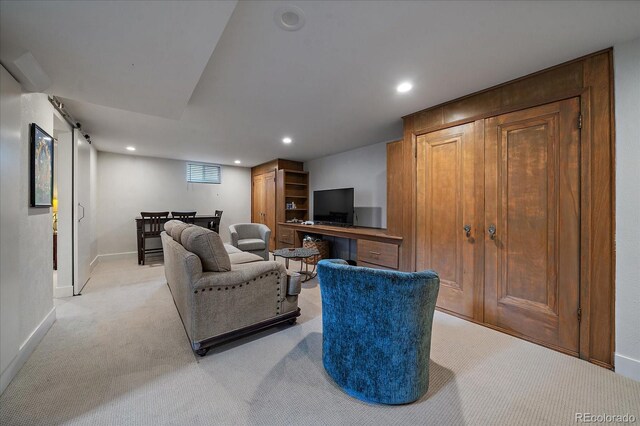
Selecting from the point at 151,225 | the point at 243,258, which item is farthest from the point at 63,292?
the point at 243,258

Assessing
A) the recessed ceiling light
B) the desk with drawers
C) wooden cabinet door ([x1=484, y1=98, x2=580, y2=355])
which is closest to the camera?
wooden cabinet door ([x1=484, y1=98, x2=580, y2=355])

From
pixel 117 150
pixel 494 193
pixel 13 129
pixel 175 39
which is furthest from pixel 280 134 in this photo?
pixel 117 150

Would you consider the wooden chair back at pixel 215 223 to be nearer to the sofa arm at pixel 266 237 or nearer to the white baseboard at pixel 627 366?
the sofa arm at pixel 266 237

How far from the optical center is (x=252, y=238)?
4.98 metres

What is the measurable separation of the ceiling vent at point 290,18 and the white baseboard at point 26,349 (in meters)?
2.72

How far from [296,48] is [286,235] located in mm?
4136

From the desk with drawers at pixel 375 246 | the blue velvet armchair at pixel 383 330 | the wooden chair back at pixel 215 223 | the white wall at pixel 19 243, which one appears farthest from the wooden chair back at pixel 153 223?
the blue velvet armchair at pixel 383 330

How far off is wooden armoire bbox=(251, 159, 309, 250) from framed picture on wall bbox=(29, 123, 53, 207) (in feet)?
12.1

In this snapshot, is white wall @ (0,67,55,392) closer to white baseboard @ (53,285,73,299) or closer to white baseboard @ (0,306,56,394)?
white baseboard @ (0,306,56,394)

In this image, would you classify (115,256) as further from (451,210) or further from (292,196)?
(451,210)

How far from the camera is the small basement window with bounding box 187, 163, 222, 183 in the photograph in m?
6.18

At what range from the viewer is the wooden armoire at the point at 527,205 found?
1780 millimetres

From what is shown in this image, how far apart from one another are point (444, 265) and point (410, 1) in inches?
91.2

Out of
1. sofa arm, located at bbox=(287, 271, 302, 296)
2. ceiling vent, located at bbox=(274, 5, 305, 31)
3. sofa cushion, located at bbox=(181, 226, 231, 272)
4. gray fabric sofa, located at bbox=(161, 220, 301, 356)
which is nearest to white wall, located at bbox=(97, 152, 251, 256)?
gray fabric sofa, located at bbox=(161, 220, 301, 356)
